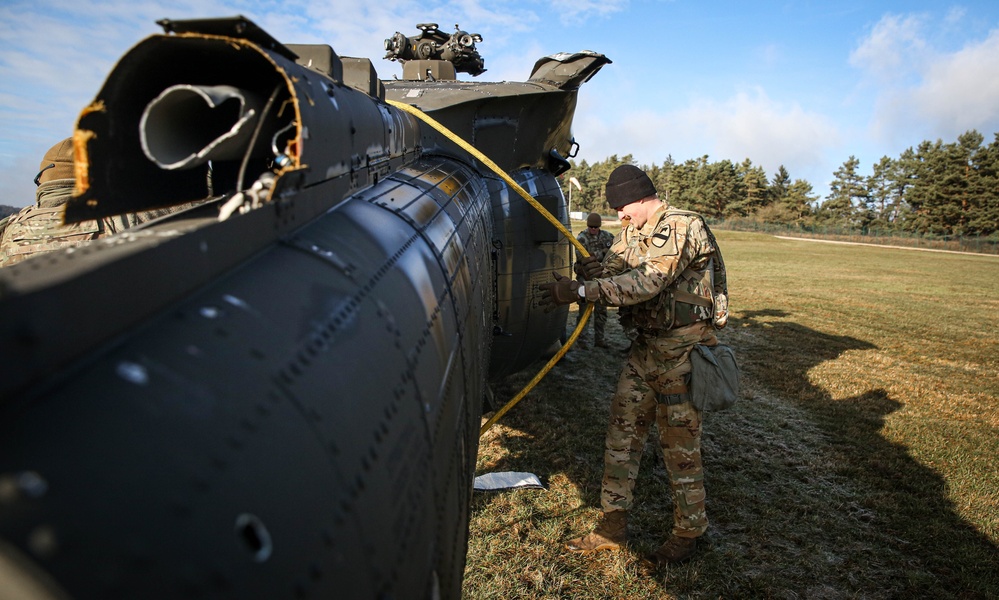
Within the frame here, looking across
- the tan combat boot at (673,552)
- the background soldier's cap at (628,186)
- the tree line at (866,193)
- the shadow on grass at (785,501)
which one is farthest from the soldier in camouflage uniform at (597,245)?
the tree line at (866,193)

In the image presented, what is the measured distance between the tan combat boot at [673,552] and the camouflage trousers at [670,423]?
55mm

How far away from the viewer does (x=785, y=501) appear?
4.96 meters

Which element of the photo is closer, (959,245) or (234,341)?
(234,341)

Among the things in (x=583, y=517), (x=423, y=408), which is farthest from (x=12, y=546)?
(x=583, y=517)

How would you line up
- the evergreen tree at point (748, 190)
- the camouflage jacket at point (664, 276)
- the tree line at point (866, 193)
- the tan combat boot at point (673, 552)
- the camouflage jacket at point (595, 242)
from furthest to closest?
the evergreen tree at point (748, 190)
the tree line at point (866, 193)
the camouflage jacket at point (595, 242)
the tan combat boot at point (673, 552)
the camouflage jacket at point (664, 276)

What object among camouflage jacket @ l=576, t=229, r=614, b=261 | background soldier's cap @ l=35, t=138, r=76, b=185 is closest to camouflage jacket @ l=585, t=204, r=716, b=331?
background soldier's cap @ l=35, t=138, r=76, b=185

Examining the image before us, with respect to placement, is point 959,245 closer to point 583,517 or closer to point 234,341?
point 583,517

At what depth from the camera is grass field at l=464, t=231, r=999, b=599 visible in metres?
3.96

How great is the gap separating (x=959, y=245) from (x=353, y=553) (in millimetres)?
58341

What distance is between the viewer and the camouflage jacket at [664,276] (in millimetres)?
3820

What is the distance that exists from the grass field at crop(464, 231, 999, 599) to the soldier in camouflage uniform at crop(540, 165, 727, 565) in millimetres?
346

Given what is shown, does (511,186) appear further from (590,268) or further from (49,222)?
(49,222)

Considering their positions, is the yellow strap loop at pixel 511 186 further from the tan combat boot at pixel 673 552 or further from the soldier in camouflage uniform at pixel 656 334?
the tan combat boot at pixel 673 552

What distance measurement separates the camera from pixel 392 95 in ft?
16.3
